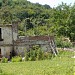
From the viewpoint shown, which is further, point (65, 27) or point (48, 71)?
point (65, 27)

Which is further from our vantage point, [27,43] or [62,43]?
[62,43]

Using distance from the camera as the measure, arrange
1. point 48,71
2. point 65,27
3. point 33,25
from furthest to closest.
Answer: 1. point 33,25
2. point 65,27
3. point 48,71

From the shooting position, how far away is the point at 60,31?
43.8 meters

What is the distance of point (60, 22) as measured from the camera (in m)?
43.9

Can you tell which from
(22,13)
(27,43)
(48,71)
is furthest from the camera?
(22,13)

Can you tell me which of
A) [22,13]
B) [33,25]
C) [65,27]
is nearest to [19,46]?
[65,27]

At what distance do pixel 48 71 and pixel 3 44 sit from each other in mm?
15995

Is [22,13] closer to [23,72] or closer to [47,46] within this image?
[47,46]

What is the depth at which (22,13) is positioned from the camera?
97188 mm

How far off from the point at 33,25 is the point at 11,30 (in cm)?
4510

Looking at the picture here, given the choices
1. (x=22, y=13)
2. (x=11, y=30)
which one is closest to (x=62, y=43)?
(x=11, y=30)

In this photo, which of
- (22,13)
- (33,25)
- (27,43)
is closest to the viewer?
(27,43)

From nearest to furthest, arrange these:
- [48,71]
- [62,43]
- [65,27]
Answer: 1. [48,71]
2. [62,43]
3. [65,27]

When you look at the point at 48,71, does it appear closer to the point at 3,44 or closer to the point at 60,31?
the point at 3,44
